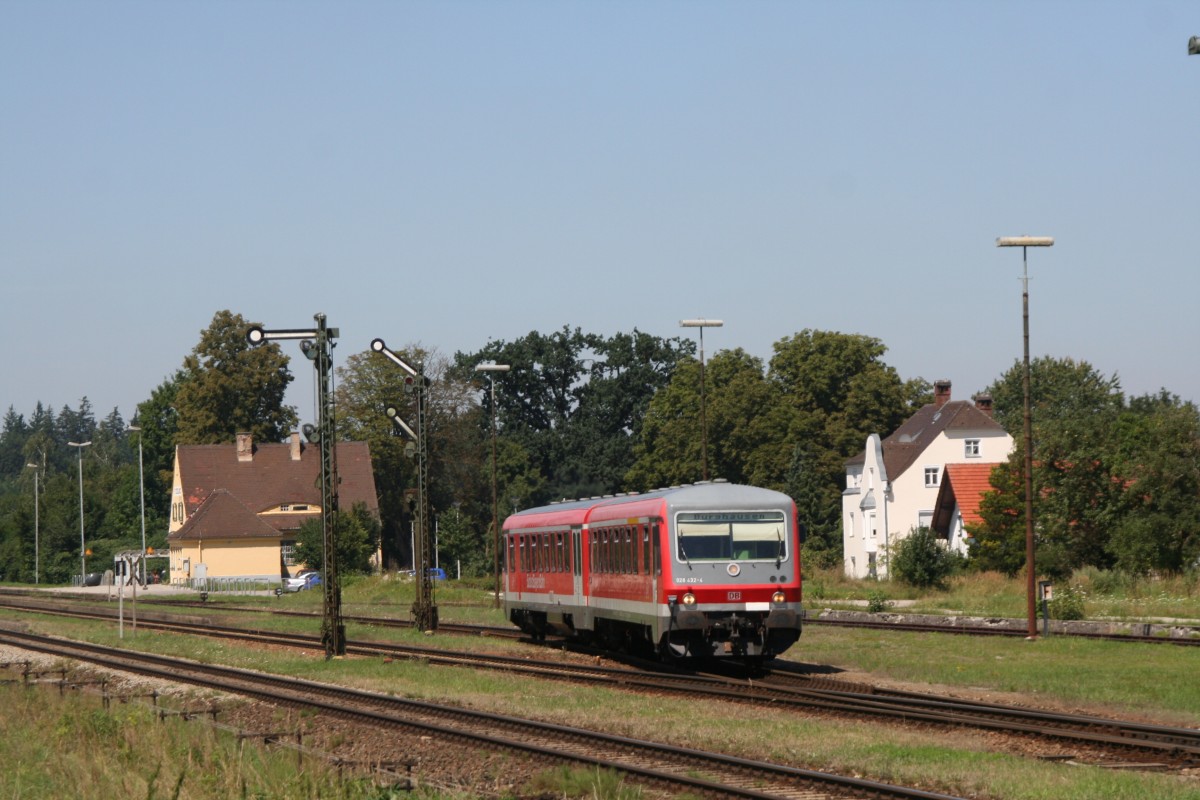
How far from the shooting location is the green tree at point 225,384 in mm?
108875

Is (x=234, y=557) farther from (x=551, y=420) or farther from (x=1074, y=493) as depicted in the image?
(x=1074, y=493)

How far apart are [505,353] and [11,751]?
10753 cm

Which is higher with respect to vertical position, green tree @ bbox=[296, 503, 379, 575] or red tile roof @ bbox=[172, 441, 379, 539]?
red tile roof @ bbox=[172, 441, 379, 539]

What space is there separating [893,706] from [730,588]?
20.8 feet

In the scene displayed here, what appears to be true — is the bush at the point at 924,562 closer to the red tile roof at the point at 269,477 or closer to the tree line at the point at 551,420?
the tree line at the point at 551,420

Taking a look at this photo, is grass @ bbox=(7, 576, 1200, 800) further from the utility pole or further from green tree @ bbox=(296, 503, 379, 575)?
green tree @ bbox=(296, 503, 379, 575)

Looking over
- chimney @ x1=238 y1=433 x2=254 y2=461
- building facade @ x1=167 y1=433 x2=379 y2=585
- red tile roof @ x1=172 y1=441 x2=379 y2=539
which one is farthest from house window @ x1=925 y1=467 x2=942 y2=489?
chimney @ x1=238 y1=433 x2=254 y2=461

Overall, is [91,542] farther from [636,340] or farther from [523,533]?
[523,533]

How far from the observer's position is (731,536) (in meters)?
25.9

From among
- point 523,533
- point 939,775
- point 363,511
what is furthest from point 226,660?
point 363,511

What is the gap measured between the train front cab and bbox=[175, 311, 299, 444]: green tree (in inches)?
3380

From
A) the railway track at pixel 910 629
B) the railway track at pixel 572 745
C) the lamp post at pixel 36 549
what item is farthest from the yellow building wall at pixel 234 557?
the railway track at pixel 572 745

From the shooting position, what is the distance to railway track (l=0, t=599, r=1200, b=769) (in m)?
15.7

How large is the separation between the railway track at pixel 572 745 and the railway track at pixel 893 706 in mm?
3191
